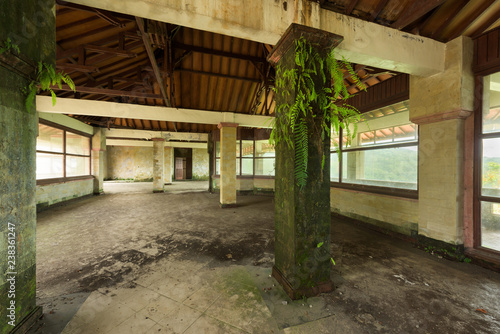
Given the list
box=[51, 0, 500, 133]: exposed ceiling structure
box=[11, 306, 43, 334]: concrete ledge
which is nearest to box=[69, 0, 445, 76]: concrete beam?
box=[51, 0, 500, 133]: exposed ceiling structure

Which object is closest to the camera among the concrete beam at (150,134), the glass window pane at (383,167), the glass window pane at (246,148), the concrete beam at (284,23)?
the concrete beam at (284,23)

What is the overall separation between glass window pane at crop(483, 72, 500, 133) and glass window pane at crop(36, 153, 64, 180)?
11947mm

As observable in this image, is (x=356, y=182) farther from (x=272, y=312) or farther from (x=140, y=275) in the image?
(x=140, y=275)

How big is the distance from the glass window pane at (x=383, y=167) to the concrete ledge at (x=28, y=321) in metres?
6.15

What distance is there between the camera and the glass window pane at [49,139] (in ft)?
21.9

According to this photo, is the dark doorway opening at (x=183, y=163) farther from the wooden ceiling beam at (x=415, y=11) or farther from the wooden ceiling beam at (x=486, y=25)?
the wooden ceiling beam at (x=486, y=25)

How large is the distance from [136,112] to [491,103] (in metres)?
8.98

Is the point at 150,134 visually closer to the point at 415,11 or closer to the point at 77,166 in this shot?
the point at 77,166

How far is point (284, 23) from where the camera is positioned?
2510 mm

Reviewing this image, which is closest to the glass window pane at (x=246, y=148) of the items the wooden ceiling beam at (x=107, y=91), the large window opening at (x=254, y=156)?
the large window opening at (x=254, y=156)

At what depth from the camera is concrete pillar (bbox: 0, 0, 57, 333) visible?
5.01ft

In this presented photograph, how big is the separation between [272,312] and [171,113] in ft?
22.9

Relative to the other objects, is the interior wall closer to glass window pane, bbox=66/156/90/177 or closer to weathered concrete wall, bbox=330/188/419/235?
glass window pane, bbox=66/156/90/177

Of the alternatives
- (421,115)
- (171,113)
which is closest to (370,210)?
(421,115)
